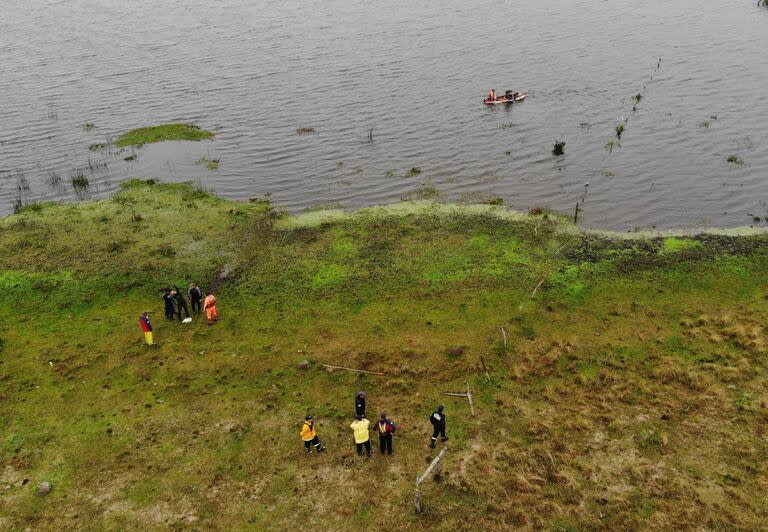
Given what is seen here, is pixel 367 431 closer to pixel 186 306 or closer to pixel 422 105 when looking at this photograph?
pixel 186 306

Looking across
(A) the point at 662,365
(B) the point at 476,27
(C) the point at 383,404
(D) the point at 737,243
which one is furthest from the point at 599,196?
(B) the point at 476,27

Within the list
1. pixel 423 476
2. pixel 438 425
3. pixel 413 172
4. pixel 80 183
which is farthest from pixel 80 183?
pixel 423 476

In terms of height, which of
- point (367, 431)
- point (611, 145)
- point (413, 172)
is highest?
point (611, 145)

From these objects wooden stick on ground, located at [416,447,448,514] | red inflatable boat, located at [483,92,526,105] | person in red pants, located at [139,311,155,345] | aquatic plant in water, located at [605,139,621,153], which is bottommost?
wooden stick on ground, located at [416,447,448,514]

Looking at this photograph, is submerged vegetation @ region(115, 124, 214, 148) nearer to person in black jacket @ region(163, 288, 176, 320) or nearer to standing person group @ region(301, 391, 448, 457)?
person in black jacket @ region(163, 288, 176, 320)

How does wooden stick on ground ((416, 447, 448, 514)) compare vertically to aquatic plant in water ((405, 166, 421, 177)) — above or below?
below

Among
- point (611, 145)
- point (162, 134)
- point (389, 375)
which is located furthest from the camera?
point (162, 134)

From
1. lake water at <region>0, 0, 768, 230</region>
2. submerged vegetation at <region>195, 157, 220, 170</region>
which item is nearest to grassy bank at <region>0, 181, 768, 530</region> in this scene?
lake water at <region>0, 0, 768, 230</region>
